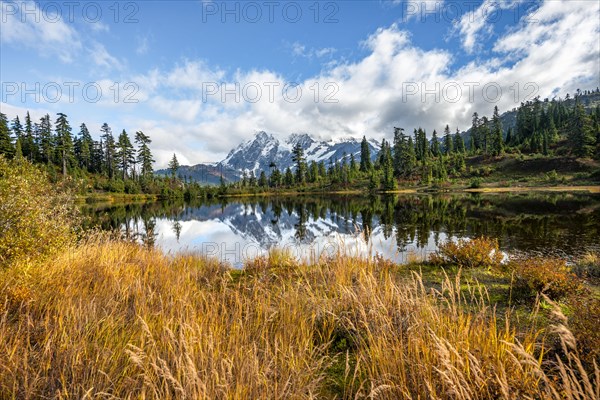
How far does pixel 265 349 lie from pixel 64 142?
106284 mm

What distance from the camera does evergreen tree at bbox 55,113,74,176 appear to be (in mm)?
83000

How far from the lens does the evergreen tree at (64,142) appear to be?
8300 cm

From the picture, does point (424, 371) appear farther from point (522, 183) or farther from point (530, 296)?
point (522, 183)

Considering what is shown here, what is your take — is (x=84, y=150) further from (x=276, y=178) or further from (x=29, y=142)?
(x=276, y=178)

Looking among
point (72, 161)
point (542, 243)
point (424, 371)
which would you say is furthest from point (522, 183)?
point (72, 161)

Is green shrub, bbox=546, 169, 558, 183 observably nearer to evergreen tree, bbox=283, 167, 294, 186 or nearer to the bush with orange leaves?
evergreen tree, bbox=283, 167, 294, 186

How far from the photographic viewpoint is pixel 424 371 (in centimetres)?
266

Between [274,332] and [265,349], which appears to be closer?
[265,349]

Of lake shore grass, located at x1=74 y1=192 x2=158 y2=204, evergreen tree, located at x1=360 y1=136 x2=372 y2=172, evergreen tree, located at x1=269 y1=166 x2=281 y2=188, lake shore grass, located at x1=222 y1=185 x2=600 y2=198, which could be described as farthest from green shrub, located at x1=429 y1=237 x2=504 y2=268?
evergreen tree, located at x1=360 y1=136 x2=372 y2=172

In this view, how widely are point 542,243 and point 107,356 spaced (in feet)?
59.9

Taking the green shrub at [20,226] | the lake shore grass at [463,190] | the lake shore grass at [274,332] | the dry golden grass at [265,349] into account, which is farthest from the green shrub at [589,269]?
the lake shore grass at [463,190]

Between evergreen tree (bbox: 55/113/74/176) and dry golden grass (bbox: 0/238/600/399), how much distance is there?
323ft

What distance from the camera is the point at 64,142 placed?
83.8 meters

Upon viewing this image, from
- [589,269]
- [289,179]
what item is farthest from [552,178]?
[289,179]
